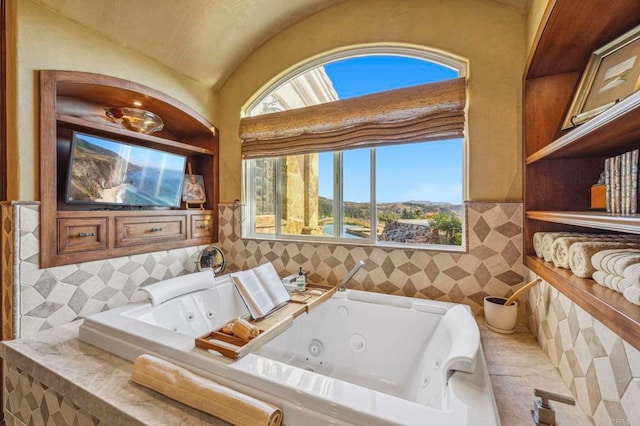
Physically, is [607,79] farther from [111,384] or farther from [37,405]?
[37,405]

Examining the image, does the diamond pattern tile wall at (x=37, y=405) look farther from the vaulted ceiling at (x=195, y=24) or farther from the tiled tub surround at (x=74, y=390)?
the vaulted ceiling at (x=195, y=24)

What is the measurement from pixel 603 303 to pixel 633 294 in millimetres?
70

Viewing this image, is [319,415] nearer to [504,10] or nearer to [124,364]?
[124,364]

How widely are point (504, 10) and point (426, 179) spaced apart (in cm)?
118

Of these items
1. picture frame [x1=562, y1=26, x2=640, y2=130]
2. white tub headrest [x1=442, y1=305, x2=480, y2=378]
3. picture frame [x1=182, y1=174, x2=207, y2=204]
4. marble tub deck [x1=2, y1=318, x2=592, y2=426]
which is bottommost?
marble tub deck [x1=2, y1=318, x2=592, y2=426]

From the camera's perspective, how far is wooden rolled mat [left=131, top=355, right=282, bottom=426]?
2.78ft

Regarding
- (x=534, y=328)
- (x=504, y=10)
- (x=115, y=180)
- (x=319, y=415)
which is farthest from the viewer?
(x=115, y=180)

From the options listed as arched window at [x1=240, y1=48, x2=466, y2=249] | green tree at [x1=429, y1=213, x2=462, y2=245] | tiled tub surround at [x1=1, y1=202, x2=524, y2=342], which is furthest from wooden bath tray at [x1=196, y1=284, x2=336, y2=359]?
green tree at [x1=429, y1=213, x2=462, y2=245]

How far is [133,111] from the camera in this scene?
7.14 ft

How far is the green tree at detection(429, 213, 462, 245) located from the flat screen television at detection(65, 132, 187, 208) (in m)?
2.21

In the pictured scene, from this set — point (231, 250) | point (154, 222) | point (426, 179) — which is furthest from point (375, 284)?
point (154, 222)

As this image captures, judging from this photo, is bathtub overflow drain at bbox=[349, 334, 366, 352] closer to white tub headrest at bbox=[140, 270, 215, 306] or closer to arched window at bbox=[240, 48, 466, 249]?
arched window at bbox=[240, 48, 466, 249]

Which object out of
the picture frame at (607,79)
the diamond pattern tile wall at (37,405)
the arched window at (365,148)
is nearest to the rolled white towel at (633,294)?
the picture frame at (607,79)

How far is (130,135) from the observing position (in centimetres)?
207
